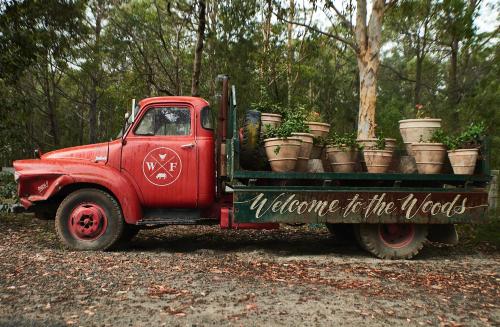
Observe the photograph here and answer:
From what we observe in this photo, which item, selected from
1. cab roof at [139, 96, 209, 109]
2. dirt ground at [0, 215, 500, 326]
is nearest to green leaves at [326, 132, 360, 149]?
dirt ground at [0, 215, 500, 326]

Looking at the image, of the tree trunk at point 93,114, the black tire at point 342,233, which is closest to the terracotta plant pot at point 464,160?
the black tire at point 342,233

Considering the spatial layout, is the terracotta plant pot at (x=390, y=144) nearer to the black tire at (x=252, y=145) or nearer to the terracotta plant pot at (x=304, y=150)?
the terracotta plant pot at (x=304, y=150)

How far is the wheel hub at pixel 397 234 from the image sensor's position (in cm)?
639

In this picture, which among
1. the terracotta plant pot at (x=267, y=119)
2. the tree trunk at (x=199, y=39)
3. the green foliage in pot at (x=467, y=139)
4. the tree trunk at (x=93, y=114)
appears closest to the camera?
the green foliage in pot at (x=467, y=139)

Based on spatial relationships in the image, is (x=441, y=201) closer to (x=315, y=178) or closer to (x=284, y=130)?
(x=315, y=178)

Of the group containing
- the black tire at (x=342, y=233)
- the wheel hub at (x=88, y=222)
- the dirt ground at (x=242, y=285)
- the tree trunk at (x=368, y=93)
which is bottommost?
the dirt ground at (x=242, y=285)

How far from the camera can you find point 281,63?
21312mm

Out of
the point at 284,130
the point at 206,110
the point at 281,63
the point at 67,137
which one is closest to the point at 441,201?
the point at 284,130

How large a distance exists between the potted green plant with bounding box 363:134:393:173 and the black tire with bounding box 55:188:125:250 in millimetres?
3417

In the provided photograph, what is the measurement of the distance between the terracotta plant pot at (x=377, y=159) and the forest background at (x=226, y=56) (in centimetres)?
181

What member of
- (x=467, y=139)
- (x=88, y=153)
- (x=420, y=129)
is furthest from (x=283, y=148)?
(x=88, y=153)

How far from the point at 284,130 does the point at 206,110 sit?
4.20ft

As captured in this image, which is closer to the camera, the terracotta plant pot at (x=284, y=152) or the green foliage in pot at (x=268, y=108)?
the terracotta plant pot at (x=284, y=152)

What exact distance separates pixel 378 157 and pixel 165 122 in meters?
2.96
